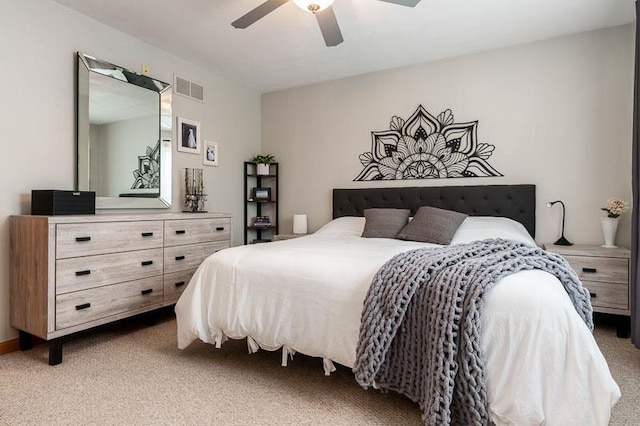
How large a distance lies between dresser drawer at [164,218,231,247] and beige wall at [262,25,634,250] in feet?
4.88

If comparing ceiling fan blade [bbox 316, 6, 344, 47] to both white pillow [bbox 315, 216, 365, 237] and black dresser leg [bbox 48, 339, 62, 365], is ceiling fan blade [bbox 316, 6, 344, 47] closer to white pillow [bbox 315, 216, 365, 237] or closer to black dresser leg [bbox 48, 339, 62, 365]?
white pillow [bbox 315, 216, 365, 237]

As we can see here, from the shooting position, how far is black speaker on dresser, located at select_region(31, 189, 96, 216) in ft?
7.59

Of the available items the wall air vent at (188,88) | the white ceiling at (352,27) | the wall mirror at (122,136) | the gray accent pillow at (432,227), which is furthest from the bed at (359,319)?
the wall air vent at (188,88)

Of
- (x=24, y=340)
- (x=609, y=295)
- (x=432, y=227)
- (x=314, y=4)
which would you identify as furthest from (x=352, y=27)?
(x=24, y=340)

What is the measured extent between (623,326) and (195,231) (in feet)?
11.3

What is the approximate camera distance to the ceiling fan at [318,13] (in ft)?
7.22

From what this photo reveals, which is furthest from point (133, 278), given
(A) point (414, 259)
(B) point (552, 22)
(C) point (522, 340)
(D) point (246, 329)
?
(B) point (552, 22)

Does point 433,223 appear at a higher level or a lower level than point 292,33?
lower

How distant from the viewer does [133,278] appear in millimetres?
2686

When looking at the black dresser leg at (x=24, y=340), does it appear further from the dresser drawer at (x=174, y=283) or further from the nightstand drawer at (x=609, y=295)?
the nightstand drawer at (x=609, y=295)

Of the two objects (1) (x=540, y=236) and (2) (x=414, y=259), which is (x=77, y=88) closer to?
(2) (x=414, y=259)

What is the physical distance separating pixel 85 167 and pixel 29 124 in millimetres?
444

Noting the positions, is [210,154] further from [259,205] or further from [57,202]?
[57,202]

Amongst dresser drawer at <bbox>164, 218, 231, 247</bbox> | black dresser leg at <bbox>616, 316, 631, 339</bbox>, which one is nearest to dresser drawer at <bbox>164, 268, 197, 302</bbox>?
dresser drawer at <bbox>164, 218, 231, 247</bbox>
